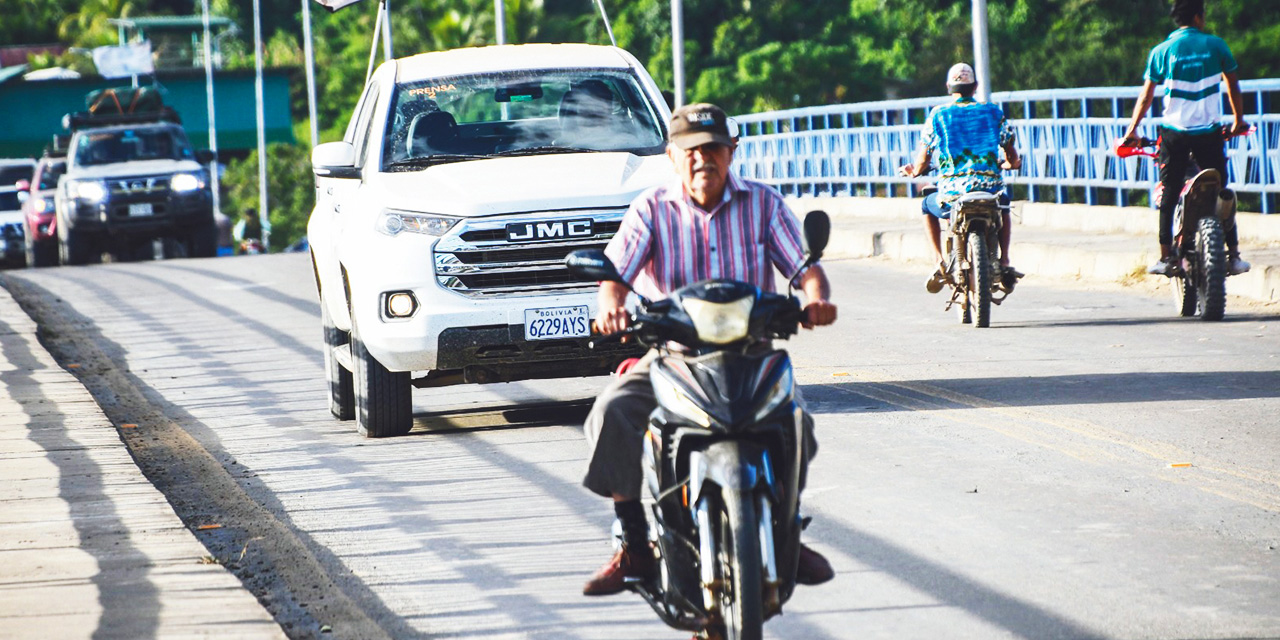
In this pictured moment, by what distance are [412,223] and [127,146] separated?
19.8 metres

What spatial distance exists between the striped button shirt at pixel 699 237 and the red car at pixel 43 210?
2687 cm

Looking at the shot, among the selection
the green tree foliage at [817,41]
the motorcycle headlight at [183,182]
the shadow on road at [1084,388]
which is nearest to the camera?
the shadow on road at [1084,388]

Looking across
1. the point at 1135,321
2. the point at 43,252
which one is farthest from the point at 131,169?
the point at 1135,321

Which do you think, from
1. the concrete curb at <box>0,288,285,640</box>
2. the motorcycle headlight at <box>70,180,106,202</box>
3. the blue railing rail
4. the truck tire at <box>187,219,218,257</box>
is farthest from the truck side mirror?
the truck tire at <box>187,219,218,257</box>

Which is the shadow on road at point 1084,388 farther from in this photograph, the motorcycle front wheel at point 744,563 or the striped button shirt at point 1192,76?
the motorcycle front wheel at point 744,563

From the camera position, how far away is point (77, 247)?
28281 mm

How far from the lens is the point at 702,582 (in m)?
4.53

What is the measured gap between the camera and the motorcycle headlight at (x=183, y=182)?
26938 millimetres

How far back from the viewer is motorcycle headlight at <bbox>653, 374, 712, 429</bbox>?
4.48 meters

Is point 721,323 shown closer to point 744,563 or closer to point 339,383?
point 744,563

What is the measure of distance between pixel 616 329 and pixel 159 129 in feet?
77.8

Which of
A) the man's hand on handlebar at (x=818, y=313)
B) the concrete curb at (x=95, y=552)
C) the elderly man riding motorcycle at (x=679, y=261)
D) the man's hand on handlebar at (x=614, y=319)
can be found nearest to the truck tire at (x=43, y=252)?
the concrete curb at (x=95, y=552)

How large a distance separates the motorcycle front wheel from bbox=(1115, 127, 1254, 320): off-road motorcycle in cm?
822

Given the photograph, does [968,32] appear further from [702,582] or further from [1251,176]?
[702,582]
